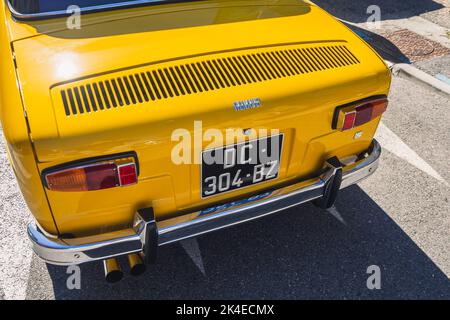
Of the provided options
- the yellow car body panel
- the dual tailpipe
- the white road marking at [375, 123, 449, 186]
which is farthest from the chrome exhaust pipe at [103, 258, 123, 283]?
the white road marking at [375, 123, 449, 186]

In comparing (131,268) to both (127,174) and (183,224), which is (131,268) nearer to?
(183,224)

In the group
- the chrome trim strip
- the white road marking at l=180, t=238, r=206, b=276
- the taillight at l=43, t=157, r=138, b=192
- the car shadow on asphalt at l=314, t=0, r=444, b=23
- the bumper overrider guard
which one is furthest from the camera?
the car shadow on asphalt at l=314, t=0, r=444, b=23

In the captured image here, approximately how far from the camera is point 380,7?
6.95m

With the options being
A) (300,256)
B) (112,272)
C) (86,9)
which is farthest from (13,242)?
(300,256)

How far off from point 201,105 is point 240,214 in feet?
2.27

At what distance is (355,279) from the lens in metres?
2.84

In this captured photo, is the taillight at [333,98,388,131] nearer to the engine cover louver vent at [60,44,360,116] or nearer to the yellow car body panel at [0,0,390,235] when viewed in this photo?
the yellow car body panel at [0,0,390,235]

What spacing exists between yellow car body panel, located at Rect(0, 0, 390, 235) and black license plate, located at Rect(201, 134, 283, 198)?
6cm

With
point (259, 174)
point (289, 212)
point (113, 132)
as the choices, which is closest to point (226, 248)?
point (289, 212)

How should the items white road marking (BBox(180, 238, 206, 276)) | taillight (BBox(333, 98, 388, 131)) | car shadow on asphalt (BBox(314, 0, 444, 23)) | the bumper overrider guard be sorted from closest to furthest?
the bumper overrider guard
taillight (BBox(333, 98, 388, 131))
white road marking (BBox(180, 238, 206, 276))
car shadow on asphalt (BBox(314, 0, 444, 23))

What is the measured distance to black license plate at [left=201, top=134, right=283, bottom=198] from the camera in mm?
2121

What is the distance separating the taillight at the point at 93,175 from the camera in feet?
6.01

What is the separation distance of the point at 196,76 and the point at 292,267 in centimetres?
154

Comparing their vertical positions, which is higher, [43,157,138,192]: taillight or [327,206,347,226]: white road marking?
[43,157,138,192]: taillight
